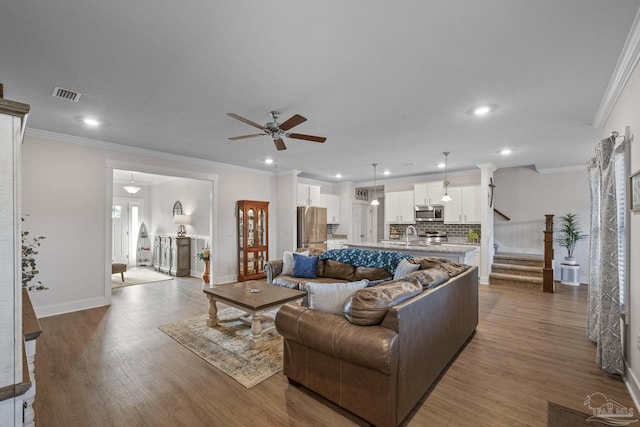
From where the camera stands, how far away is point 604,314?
273cm

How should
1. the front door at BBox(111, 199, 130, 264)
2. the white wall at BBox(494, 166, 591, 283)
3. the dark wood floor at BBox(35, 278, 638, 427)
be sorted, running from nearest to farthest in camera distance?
the dark wood floor at BBox(35, 278, 638, 427)
the white wall at BBox(494, 166, 591, 283)
the front door at BBox(111, 199, 130, 264)

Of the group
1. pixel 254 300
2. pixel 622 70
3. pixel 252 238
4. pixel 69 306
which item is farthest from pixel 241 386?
pixel 252 238

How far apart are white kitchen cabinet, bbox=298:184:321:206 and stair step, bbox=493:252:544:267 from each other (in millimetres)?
4612

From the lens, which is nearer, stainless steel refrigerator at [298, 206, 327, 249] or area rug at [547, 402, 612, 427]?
area rug at [547, 402, 612, 427]

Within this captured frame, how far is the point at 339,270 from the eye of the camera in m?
4.58

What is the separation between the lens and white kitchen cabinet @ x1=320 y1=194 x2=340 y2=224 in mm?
8539

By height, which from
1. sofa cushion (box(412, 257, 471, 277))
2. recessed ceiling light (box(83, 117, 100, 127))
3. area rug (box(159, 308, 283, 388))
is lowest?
area rug (box(159, 308, 283, 388))

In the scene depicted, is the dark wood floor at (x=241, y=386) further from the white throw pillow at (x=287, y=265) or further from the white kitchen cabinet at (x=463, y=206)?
the white kitchen cabinet at (x=463, y=206)

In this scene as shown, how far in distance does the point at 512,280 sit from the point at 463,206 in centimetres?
185

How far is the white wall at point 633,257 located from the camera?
2.27m

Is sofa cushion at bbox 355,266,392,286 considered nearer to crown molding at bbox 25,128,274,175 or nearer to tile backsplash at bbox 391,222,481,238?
crown molding at bbox 25,128,274,175

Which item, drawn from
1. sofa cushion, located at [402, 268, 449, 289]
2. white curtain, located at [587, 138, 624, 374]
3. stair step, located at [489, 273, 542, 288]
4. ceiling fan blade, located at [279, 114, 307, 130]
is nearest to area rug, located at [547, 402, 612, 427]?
white curtain, located at [587, 138, 624, 374]

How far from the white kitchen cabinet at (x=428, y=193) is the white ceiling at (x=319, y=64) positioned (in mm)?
2994

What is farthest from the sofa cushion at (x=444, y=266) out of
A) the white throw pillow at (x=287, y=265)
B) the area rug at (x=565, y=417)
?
the white throw pillow at (x=287, y=265)
